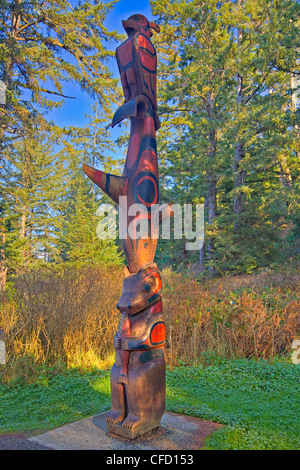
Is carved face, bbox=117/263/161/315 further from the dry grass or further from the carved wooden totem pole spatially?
the dry grass

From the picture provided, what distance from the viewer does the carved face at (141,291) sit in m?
3.49

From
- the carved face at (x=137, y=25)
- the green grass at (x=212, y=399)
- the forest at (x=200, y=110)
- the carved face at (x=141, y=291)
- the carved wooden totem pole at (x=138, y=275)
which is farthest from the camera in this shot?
the forest at (x=200, y=110)

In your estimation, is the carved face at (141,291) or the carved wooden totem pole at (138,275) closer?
the carved wooden totem pole at (138,275)

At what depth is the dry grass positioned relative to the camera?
6504 mm

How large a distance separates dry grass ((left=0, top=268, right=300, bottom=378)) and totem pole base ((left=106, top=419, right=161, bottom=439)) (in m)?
3.05

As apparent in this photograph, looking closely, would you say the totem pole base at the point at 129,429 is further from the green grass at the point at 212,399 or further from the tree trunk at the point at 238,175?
the tree trunk at the point at 238,175

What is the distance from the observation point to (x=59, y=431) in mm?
3598

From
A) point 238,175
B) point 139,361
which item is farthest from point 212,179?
point 139,361

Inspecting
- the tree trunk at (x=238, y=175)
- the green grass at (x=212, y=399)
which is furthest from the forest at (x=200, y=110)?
the green grass at (x=212, y=399)

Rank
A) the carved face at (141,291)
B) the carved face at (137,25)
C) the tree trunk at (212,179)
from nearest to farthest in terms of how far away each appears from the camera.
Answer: the carved face at (141,291) → the carved face at (137,25) → the tree trunk at (212,179)

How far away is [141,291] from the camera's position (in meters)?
3.51

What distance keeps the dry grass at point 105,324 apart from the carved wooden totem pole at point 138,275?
3.10 metres

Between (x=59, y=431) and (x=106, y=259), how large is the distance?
12.8 meters

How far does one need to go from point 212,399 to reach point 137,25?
470 cm
